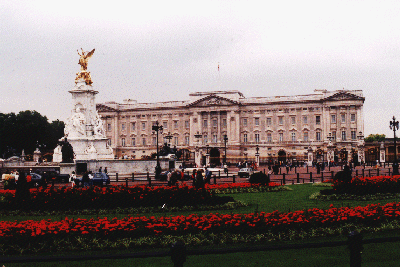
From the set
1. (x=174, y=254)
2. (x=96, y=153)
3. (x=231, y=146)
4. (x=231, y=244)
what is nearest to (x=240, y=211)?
(x=231, y=244)

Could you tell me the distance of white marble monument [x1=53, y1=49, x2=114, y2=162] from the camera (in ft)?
155

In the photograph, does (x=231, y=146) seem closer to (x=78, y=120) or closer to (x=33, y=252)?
(x=78, y=120)

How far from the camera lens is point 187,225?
1090cm

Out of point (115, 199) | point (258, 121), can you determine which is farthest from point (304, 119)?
point (115, 199)

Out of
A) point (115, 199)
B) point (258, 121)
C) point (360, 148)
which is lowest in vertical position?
point (115, 199)

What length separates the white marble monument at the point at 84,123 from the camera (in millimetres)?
47281

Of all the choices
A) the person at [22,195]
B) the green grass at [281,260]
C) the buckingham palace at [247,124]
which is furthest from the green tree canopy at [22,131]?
the green grass at [281,260]

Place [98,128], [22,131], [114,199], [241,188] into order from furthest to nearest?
[22,131] → [98,128] → [241,188] → [114,199]

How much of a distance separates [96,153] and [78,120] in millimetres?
4139

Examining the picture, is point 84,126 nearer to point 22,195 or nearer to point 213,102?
point 22,195

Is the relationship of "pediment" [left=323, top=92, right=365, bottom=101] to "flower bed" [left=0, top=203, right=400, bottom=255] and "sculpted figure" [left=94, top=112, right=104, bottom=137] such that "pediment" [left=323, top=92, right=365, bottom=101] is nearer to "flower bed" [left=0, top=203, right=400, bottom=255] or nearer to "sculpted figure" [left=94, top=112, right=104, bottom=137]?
"sculpted figure" [left=94, top=112, right=104, bottom=137]

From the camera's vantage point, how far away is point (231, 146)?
311 feet

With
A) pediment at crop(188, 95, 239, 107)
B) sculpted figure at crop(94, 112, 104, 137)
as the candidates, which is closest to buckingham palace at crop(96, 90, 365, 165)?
pediment at crop(188, 95, 239, 107)

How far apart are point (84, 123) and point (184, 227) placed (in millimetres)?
38625
